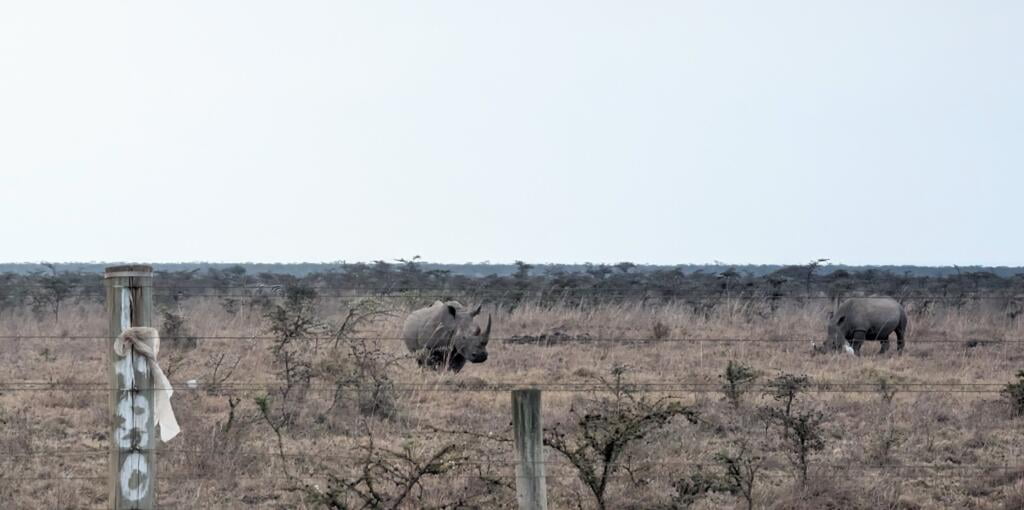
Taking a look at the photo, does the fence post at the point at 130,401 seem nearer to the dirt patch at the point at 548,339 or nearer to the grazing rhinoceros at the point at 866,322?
the dirt patch at the point at 548,339

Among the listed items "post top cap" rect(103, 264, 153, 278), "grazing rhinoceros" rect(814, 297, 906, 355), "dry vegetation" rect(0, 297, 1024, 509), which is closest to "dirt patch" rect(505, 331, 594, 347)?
"dry vegetation" rect(0, 297, 1024, 509)

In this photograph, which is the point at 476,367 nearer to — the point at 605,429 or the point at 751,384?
the point at 751,384

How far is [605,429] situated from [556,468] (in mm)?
1708

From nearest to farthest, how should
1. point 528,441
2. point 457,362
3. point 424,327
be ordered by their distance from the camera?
point 528,441 → point 457,362 → point 424,327

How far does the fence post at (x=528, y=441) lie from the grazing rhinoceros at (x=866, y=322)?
14463 millimetres

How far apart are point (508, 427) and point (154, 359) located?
5.79 metres

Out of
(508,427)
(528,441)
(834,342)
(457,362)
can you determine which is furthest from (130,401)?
(834,342)

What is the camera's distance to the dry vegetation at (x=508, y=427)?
26.8 ft

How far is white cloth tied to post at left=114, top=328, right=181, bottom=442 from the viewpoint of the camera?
528 cm

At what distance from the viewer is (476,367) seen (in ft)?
53.8

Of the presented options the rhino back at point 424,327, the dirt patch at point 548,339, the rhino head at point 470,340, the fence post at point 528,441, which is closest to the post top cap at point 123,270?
the fence post at point 528,441

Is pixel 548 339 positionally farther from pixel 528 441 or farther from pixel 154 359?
pixel 154 359

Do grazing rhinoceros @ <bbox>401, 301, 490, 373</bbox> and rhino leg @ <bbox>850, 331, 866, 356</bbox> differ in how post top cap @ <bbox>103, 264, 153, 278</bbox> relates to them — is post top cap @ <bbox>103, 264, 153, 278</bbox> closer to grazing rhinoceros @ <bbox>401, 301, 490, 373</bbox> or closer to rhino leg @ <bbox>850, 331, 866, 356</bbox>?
grazing rhinoceros @ <bbox>401, 301, 490, 373</bbox>

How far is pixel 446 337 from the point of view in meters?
17.1
